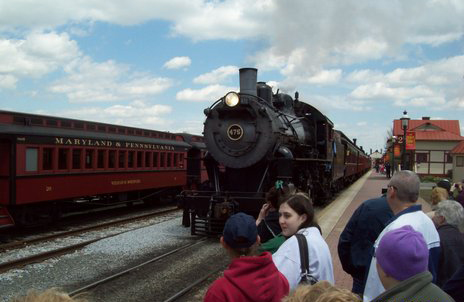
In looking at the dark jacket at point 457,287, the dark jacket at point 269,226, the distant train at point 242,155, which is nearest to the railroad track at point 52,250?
the distant train at point 242,155

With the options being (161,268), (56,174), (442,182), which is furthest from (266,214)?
(56,174)

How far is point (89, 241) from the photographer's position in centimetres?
953

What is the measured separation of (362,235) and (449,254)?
73cm

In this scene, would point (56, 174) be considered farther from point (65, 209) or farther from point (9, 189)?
point (65, 209)

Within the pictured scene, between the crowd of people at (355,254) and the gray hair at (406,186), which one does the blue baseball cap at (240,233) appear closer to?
the crowd of people at (355,254)

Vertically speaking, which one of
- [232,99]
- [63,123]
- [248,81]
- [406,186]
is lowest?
[406,186]

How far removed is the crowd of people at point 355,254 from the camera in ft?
6.31

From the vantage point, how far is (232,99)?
396 inches

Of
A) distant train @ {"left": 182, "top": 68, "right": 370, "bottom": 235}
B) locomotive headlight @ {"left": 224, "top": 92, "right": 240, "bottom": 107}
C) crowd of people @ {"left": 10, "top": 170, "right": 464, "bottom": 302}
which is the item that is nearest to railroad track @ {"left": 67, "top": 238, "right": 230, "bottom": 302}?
distant train @ {"left": 182, "top": 68, "right": 370, "bottom": 235}

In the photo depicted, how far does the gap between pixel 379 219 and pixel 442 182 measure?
13.0 feet

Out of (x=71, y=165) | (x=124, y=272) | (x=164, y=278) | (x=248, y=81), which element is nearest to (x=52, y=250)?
(x=124, y=272)

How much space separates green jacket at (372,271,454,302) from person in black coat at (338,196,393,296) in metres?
1.99

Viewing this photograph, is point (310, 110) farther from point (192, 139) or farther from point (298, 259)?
point (298, 259)

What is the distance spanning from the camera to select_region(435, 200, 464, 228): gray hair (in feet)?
13.1
